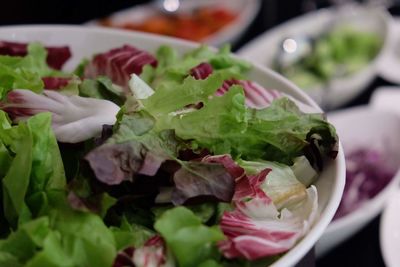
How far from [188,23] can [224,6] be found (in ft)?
0.51

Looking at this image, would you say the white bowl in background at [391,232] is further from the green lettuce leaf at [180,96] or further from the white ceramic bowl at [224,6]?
the white ceramic bowl at [224,6]

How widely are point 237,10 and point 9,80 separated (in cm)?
135

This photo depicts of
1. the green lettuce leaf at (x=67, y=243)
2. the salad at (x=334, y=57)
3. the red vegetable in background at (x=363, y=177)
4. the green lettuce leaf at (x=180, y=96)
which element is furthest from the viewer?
the salad at (x=334, y=57)

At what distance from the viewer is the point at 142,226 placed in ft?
1.62

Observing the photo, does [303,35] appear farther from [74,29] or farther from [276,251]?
[276,251]

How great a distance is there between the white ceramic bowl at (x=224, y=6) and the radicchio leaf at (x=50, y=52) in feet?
2.87

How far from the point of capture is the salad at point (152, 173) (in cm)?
46

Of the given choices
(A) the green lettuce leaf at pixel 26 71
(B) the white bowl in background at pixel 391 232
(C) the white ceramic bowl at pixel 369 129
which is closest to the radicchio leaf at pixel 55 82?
(A) the green lettuce leaf at pixel 26 71

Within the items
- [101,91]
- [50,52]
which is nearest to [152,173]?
[101,91]

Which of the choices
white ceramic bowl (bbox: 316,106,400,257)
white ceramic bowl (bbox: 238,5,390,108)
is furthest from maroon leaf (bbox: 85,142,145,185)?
white ceramic bowl (bbox: 238,5,390,108)

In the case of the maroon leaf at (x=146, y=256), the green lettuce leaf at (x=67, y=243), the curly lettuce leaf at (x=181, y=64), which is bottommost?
the maroon leaf at (x=146, y=256)

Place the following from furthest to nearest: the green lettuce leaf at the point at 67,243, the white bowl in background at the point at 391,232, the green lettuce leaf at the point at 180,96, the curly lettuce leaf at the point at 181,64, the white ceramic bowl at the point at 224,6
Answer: the white ceramic bowl at the point at 224,6 < the white bowl in background at the point at 391,232 < the curly lettuce leaf at the point at 181,64 < the green lettuce leaf at the point at 180,96 < the green lettuce leaf at the point at 67,243

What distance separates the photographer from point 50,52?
0.76 m

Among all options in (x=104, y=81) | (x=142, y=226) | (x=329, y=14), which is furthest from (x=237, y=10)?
(x=142, y=226)
